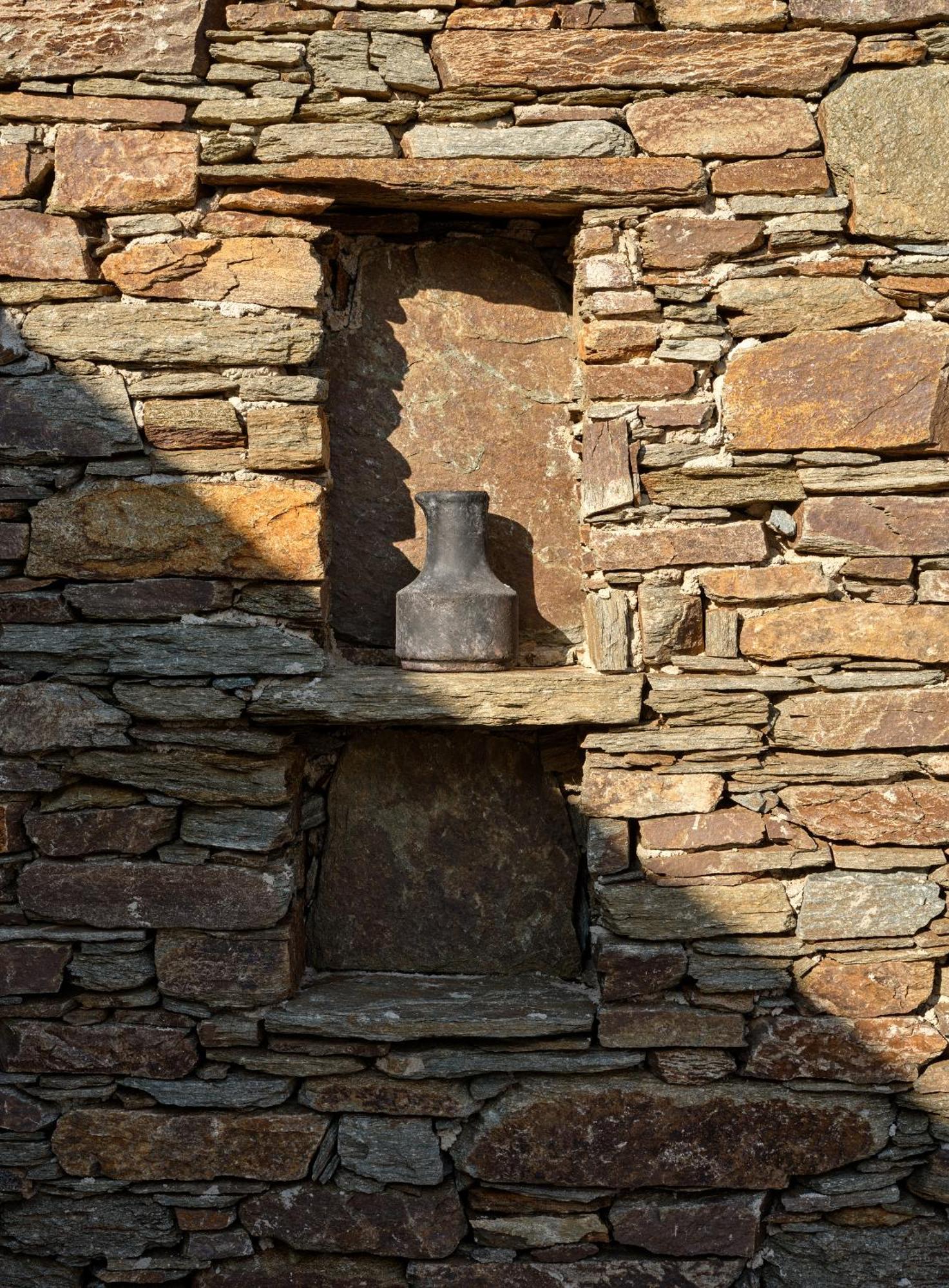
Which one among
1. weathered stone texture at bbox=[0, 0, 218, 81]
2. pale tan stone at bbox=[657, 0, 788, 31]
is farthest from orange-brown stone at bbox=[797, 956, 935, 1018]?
weathered stone texture at bbox=[0, 0, 218, 81]

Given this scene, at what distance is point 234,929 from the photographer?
115 inches

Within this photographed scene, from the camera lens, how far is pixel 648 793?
287 centimetres

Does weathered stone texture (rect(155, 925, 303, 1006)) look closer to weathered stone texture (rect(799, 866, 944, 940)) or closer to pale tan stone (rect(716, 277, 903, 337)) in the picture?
weathered stone texture (rect(799, 866, 944, 940))

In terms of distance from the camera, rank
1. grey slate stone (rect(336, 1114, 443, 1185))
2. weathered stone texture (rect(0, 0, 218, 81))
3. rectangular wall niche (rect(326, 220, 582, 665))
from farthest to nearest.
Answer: rectangular wall niche (rect(326, 220, 582, 665)) < grey slate stone (rect(336, 1114, 443, 1185)) < weathered stone texture (rect(0, 0, 218, 81))

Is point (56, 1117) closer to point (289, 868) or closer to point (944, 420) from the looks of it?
point (289, 868)

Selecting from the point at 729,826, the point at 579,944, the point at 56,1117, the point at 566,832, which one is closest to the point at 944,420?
the point at 729,826

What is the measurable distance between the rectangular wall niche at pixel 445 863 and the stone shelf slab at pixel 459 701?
1.06 ft

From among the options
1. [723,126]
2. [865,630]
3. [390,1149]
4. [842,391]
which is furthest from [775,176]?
[390,1149]

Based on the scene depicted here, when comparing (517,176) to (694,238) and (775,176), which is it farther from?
(775,176)

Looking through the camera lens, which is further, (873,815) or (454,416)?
(454,416)

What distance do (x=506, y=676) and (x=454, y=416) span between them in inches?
29.3

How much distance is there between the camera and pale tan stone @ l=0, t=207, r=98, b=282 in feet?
9.23

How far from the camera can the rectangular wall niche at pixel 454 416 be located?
3100 millimetres

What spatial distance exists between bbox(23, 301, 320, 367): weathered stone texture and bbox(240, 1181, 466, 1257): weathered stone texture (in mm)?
2090
